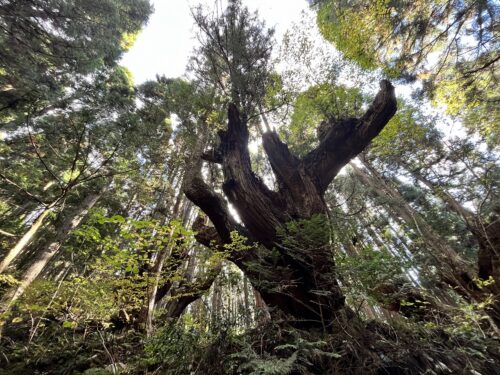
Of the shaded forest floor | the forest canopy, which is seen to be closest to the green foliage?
the forest canopy

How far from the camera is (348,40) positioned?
7184mm

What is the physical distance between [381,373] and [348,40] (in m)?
8.55

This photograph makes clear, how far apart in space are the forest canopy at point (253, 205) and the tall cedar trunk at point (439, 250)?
0.10 meters

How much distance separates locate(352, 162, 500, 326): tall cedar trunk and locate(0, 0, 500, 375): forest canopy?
0.10 meters

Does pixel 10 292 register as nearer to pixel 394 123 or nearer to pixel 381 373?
pixel 381 373

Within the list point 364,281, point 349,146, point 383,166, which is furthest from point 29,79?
point 383,166

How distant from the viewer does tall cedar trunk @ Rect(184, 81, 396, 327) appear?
370cm

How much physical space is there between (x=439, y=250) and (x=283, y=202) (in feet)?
22.1

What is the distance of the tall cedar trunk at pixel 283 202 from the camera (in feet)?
12.1

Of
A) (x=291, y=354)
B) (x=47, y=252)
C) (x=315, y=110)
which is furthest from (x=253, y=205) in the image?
(x=47, y=252)

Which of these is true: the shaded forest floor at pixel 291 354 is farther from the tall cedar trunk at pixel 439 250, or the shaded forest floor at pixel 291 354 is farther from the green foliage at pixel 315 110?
the green foliage at pixel 315 110

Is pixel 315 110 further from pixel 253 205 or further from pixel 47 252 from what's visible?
pixel 47 252

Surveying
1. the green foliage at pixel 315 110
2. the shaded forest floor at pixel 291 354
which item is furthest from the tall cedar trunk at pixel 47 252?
the green foliage at pixel 315 110

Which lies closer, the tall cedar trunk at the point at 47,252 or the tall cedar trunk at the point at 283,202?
the tall cedar trunk at the point at 283,202
